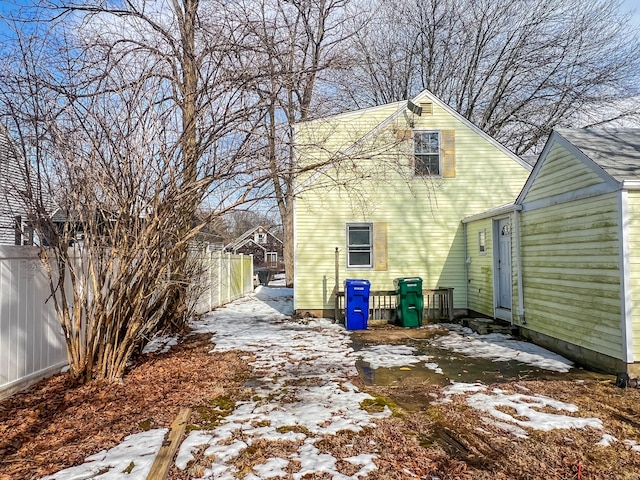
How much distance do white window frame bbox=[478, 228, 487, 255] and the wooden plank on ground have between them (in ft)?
26.0

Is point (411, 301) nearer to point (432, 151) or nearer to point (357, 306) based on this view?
point (357, 306)

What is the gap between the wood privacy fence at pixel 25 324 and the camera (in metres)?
4.38

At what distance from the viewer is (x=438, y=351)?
711cm

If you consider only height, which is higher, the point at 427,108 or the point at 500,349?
the point at 427,108

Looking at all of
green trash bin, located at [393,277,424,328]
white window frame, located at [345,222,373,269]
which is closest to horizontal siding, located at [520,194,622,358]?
green trash bin, located at [393,277,424,328]

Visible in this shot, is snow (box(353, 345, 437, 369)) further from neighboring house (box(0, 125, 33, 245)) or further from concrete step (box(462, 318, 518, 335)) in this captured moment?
neighboring house (box(0, 125, 33, 245))

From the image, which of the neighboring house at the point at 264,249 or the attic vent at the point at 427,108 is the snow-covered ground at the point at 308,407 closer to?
the attic vent at the point at 427,108

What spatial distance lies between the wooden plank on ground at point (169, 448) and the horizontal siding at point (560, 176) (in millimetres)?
5977

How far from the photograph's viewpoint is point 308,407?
432cm

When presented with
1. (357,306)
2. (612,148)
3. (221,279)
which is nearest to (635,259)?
(612,148)

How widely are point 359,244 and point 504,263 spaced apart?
3629mm

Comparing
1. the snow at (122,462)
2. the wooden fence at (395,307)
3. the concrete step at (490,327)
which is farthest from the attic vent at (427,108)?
the snow at (122,462)

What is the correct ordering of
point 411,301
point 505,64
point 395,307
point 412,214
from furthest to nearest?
1. point 505,64
2. point 412,214
3. point 395,307
4. point 411,301

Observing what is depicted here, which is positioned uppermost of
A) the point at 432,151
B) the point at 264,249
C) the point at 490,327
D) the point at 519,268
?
the point at 432,151
